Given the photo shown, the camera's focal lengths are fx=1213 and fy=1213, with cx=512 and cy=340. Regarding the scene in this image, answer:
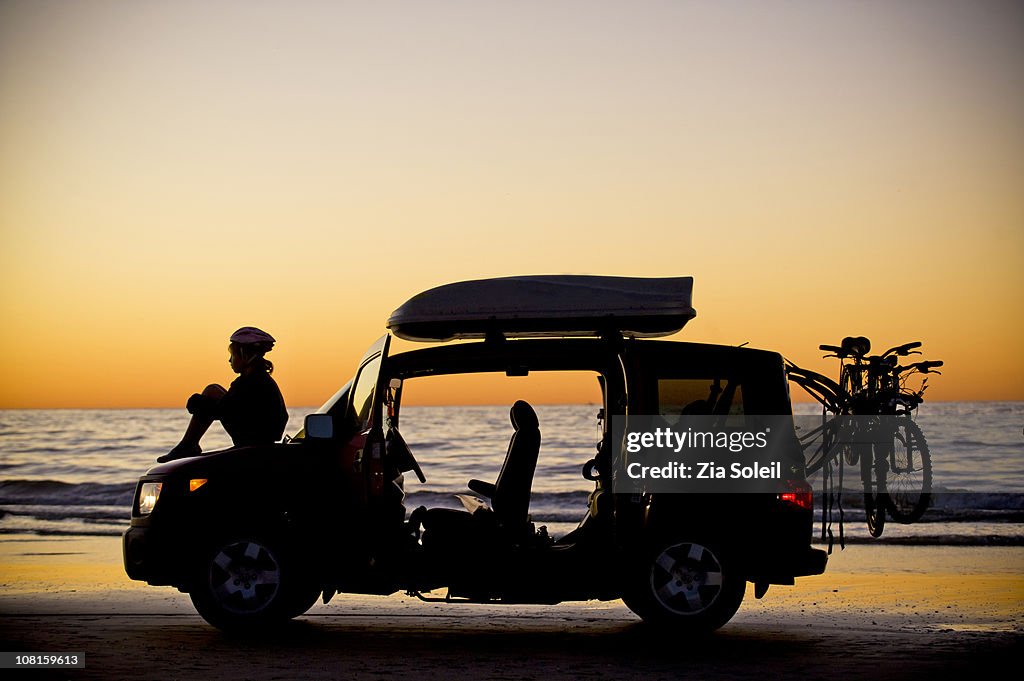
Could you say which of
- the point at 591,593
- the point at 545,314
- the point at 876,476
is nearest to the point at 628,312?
the point at 545,314

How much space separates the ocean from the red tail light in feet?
4.55

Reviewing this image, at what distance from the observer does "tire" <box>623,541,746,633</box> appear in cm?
823

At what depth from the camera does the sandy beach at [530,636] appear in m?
7.37

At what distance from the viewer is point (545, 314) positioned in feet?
26.6

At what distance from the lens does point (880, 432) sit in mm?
9305

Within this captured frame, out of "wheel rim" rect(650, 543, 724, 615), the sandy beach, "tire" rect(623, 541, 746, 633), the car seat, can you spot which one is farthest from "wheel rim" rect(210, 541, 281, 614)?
"wheel rim" rect(650, 543, 724, 615)

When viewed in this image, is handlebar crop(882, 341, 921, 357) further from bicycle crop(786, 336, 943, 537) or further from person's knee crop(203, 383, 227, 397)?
person's knee crop(203, 383, 227, 397)

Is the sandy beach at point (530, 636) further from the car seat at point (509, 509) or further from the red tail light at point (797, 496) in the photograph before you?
the red tail light at point (797, 496)

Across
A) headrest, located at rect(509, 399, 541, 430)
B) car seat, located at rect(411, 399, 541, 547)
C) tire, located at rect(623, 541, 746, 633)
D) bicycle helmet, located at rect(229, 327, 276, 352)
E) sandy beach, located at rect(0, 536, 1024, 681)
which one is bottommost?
sandy beach, located at rect(0, 536, 1024, 681)

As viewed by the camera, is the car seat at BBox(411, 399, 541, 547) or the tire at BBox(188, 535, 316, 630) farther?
the car seat at BBox(411, 399, 541, 547)

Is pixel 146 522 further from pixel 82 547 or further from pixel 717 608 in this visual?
pixel 82 547

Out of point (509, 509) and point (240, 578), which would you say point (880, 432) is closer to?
point (509, 509)

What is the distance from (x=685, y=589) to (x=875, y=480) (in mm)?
2073

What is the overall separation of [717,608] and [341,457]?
9.09ft
